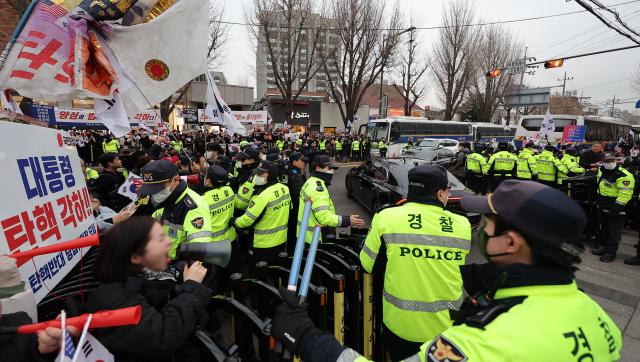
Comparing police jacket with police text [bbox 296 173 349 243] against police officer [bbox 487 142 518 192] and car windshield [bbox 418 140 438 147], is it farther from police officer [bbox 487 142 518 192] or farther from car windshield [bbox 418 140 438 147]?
car windshield [bbox 418 140 438 147]

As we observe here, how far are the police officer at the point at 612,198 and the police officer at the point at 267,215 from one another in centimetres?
601

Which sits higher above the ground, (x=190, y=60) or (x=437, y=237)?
(x=190, y=60)

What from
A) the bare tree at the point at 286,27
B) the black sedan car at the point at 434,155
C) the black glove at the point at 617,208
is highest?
the bare tree at the point at 286,27

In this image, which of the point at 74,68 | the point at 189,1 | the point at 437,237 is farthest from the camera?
the point at 189,1

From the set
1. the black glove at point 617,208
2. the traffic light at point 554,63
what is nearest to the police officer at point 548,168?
the black glove at point 617,208

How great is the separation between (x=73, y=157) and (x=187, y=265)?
4.13ft

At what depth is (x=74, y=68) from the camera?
105 inches

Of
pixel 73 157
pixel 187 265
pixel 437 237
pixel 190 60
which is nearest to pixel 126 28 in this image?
pixel 190 60

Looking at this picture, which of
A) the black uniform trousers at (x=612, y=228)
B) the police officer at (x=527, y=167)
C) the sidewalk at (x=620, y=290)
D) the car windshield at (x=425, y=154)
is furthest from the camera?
the car windshield at (x=425, y=154)

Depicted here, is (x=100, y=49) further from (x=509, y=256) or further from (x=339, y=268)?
(x=509, y=256)

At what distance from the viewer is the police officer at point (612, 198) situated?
5883 millimetres

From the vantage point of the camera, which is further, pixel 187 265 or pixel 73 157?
pixel 73 157

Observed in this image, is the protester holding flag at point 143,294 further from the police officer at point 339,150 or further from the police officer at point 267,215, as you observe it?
the police officer at point 339,150

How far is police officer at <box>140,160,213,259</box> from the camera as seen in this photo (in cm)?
274
